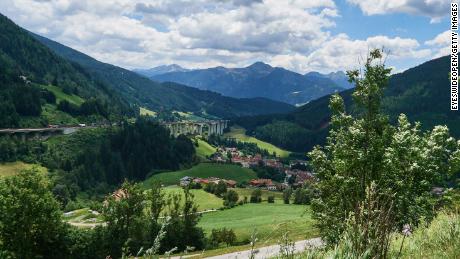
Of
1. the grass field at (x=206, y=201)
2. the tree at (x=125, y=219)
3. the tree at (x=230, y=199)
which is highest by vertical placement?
the tree at (x=125, y=219)

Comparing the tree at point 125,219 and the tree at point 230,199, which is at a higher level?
the tree at point 125,219

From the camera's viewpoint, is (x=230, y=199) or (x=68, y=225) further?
(x=230, y=199)

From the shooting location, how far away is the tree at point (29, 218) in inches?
2104

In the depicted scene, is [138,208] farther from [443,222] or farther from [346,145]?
[443,222]

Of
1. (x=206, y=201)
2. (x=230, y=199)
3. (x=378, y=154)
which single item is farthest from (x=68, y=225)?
(x=206, y=201)

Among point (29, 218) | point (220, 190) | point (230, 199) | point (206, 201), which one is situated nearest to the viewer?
point (29, 218)

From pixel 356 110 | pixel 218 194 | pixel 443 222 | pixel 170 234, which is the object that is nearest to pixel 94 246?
pixel 170 234

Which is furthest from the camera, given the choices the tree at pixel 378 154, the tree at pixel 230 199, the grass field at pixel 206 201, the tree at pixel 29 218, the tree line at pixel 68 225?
the tree at pixel 230 199

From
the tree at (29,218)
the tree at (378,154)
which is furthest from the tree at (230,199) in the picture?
the tree at (378,154)

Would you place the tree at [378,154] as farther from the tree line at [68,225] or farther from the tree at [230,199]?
the tree at [230,199]

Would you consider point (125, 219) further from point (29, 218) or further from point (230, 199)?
point (230, 199)

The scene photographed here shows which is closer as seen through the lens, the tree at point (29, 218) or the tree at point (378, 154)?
the tree at point (378, 154)

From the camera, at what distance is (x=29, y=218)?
180 ft

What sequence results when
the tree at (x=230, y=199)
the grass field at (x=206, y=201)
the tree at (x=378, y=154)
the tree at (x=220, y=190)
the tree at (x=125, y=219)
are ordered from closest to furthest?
the tree at (x=378, y=154)
the tree at (x=125, y=219)
the grass field at (x=206, y=201)
the tree at (x=230, y=199)
the tree at (x=220, y=190)
